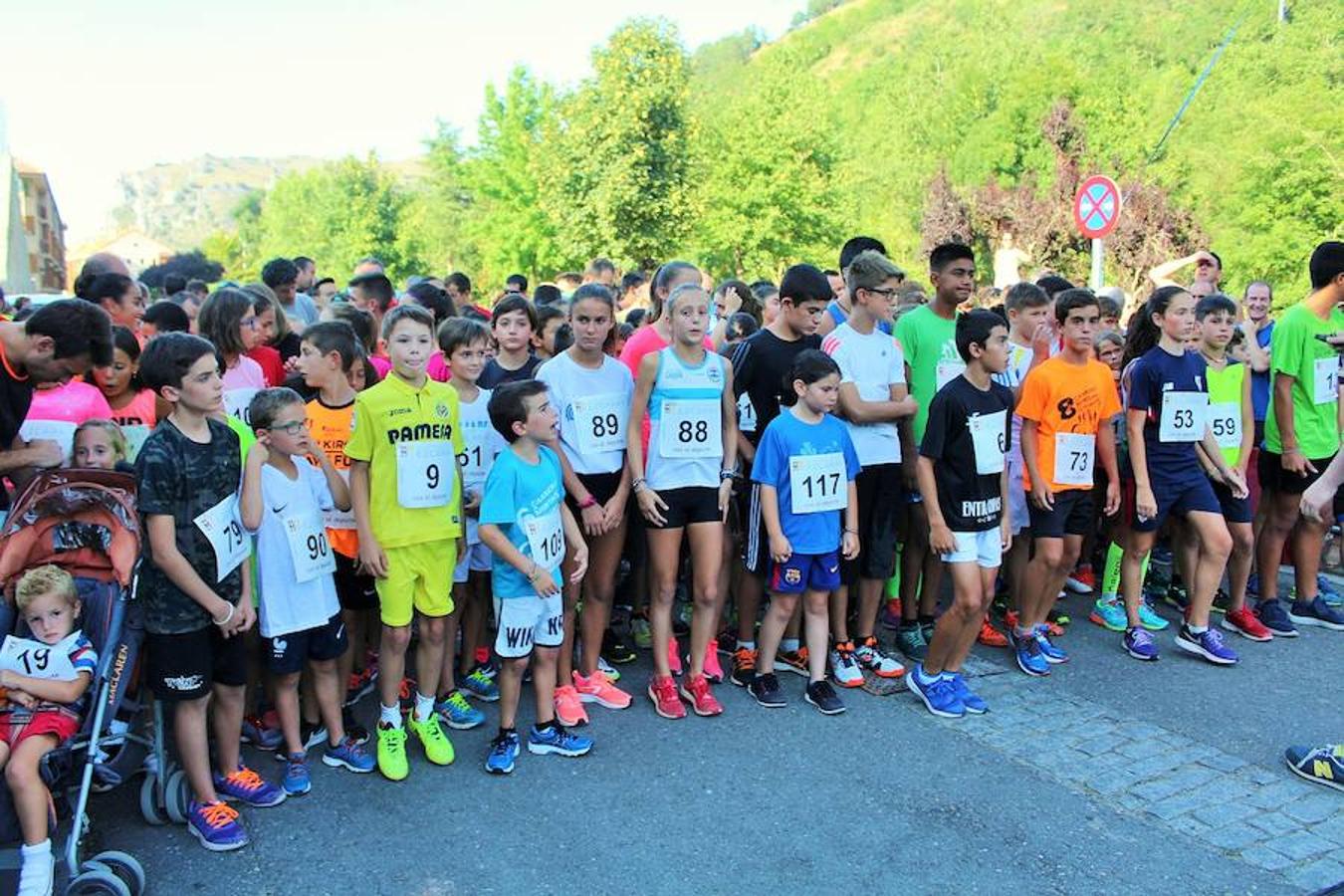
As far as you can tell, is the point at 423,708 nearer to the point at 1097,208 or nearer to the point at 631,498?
the point at 631,498

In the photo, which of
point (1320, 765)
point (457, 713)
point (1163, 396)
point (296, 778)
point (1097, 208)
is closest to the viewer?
point (296, 778)

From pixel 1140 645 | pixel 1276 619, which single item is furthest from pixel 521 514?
pixel 1276 619

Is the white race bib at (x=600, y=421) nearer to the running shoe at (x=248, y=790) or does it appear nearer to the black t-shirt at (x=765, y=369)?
the black t-shirt at (x=765, y=369)

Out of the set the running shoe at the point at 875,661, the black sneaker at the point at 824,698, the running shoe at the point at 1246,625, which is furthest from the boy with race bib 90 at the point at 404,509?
the running shoe at the point at 1246,625

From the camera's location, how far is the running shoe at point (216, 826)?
370 centimetres

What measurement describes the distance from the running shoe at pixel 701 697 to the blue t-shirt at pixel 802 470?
2.92 feet

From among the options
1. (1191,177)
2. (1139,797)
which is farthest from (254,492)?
(1191,177)

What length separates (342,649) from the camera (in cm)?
439

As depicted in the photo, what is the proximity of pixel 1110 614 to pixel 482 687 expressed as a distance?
418 centimetres

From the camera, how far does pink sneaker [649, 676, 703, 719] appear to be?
4957 millimetres

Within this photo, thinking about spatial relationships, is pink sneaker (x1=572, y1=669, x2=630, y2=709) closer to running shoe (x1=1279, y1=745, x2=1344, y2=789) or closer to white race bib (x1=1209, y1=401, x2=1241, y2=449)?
running shoe (x1=1279, y1=745, x2=1344, y2=789)

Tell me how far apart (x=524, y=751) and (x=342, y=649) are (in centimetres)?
99

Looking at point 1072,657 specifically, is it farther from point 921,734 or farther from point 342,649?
point 342,649

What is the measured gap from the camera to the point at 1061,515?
5.75 metres
